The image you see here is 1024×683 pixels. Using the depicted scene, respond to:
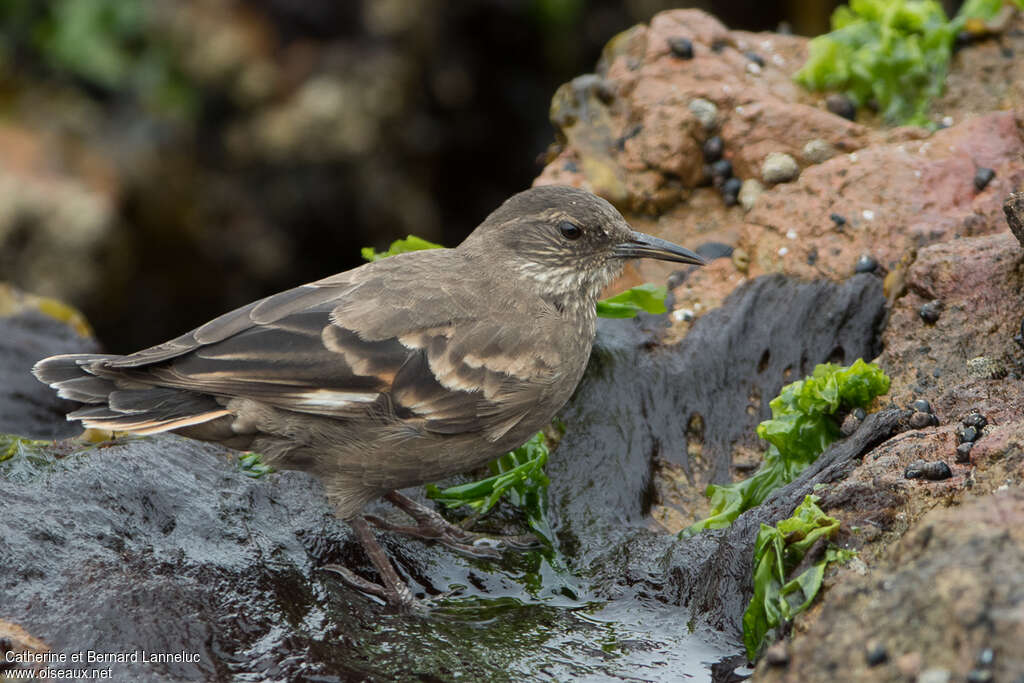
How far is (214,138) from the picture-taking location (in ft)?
33.1

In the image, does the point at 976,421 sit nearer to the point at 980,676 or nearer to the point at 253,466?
the point at 980,676

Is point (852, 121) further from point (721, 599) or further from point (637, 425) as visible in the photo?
point (721, 599)

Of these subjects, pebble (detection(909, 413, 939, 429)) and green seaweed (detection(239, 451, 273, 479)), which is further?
green seaweed (detection(239, 451, 273, 479))

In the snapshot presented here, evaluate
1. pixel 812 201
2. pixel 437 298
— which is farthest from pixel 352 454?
pixel 812 201

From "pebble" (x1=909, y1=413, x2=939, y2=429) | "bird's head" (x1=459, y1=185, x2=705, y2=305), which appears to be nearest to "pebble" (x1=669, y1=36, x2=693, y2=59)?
"bird's head" (x1=459, y1=185, x2=705, y2=305)

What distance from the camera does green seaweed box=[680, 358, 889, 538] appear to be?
489 centimetres

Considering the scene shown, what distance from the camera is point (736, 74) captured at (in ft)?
23.0

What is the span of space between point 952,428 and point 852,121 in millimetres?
3101

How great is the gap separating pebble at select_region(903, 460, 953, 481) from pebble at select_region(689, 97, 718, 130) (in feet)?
10.2

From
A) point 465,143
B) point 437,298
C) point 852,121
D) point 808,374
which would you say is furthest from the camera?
point 465,143

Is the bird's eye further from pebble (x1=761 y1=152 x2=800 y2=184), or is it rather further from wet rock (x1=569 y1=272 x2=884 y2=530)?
pebble (x1=761 y1=152 x2=800 y2=184)

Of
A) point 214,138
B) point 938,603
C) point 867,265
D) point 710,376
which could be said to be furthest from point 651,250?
point 214,138

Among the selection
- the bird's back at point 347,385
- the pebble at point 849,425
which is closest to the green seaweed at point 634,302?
the bird's back at point 347,385

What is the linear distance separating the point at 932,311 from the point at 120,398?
3641 millimetres
